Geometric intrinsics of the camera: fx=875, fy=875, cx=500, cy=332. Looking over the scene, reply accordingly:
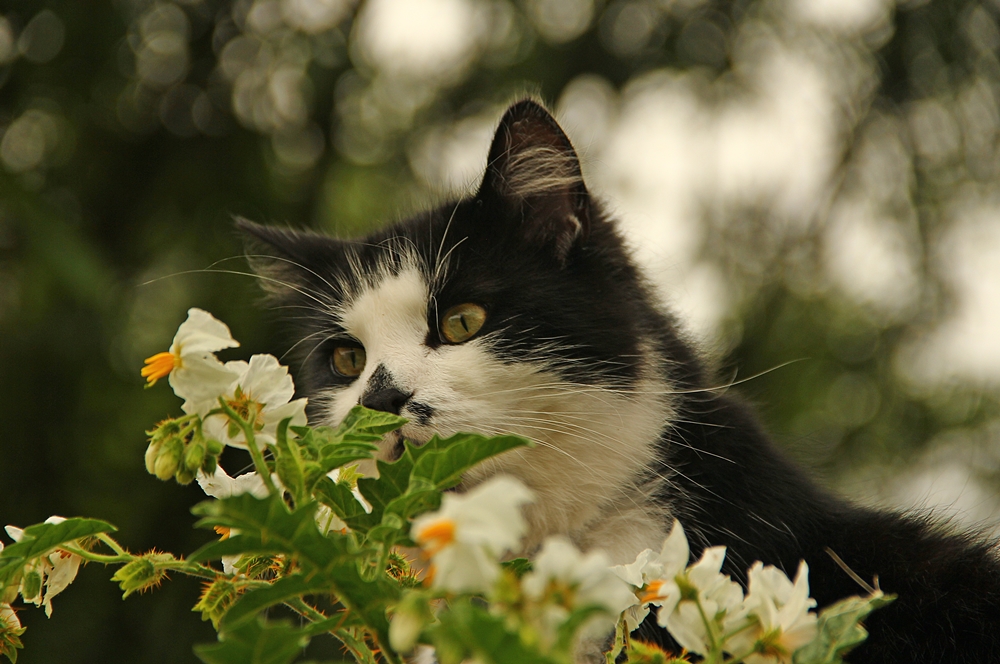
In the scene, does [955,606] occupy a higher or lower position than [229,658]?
lower

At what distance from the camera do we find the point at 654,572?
2.18 feet

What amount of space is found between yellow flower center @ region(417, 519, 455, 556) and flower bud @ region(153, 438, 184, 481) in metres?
0.23

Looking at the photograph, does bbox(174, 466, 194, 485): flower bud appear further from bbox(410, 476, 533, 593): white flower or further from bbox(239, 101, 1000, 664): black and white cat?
bbox(239, 101, 1000, 664): black and white cat

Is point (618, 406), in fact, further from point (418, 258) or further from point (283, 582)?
point (283, 582)

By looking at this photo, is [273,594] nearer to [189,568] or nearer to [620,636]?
[189,568]

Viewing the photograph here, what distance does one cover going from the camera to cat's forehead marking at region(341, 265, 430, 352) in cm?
145

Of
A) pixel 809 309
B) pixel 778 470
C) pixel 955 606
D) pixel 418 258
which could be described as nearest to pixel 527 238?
pixel 418 258

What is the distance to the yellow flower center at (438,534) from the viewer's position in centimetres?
42

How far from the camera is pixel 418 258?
5.10 feet

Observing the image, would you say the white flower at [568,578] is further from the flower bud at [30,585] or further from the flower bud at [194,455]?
the flower bud at [30,585]

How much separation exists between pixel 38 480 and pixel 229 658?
2537 mm

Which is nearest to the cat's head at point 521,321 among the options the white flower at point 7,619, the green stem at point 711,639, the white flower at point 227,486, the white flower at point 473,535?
the white flower at point 227,486

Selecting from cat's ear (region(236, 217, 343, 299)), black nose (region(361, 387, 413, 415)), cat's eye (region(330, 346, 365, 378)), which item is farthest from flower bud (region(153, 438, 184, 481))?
cat's ear (region(236, 217, 343, 299))

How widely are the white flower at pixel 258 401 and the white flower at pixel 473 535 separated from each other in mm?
222
